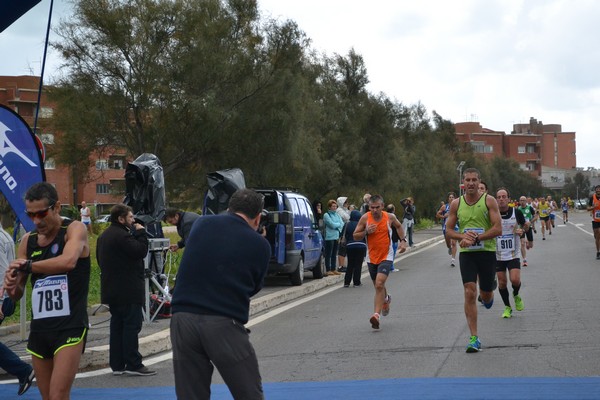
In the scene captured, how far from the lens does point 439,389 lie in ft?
27.2

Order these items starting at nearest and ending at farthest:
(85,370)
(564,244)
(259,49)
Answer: (85,370), (259,49), (564,244)

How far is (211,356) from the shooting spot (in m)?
5.36

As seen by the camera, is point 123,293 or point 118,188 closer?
point 123,293

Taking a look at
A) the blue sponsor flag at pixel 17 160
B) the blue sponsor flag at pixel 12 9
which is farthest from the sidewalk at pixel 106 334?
the blue sponsor flag at pixel 12 9

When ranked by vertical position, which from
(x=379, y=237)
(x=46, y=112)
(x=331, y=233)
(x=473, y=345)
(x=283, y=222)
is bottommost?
(x=473, y=345)

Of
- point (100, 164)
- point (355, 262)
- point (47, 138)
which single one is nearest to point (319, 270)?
point (355, 262)

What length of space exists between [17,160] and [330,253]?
12503 mm

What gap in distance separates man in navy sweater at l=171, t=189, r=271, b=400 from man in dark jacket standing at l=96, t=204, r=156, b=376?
4.43 meters

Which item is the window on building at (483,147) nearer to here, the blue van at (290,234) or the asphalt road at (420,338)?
the blue van at (290,234)

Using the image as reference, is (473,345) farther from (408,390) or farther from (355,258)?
(355,258)

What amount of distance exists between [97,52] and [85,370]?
21.7m

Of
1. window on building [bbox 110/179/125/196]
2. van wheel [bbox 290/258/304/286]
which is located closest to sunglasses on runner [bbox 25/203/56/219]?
van wheel [bbox 290/258/304/286]

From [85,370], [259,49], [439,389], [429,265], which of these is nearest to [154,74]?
[259,49]

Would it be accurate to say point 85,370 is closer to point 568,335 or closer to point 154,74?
point 568,335
